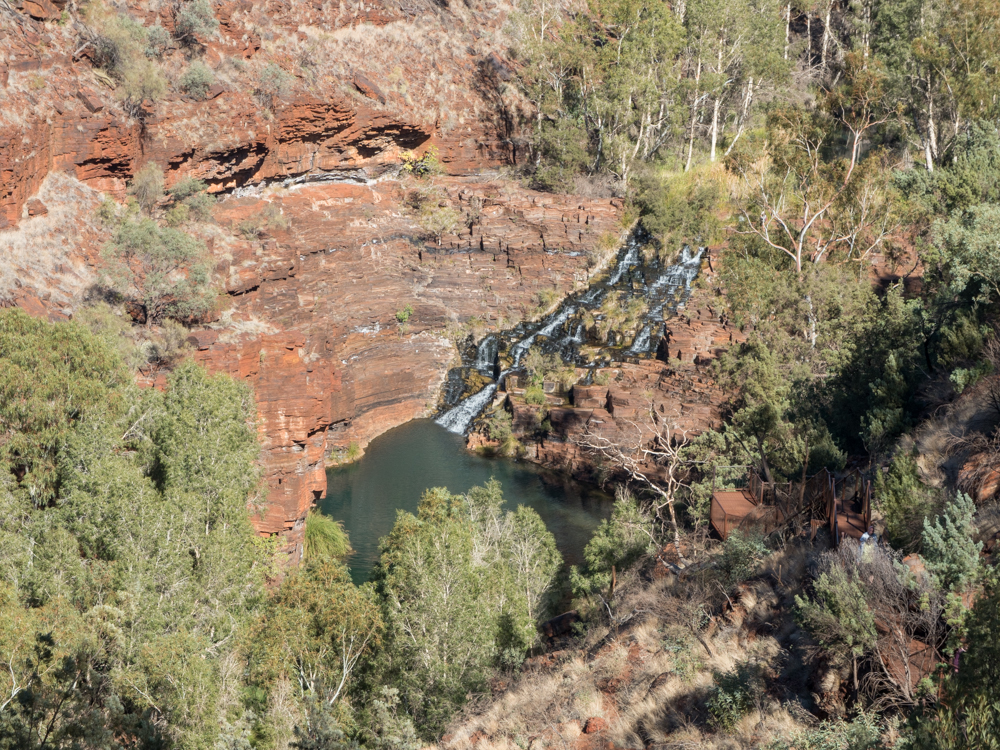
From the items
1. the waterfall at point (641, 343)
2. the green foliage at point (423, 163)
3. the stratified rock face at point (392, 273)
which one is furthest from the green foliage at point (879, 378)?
the green foliage at point (423, 163)

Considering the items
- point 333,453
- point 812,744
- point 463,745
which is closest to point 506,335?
point 333,453

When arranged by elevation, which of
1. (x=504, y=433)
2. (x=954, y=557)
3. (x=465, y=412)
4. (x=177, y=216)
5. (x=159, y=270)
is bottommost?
(x=465, y=412)

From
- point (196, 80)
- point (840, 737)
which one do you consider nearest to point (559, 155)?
point (196, 80)

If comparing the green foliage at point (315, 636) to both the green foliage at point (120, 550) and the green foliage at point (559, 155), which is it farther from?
the green foliage at point (559, 155)

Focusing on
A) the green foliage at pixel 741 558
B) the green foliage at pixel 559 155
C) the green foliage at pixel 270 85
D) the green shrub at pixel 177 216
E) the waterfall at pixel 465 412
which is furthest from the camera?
the green foliage at pixel 559 155

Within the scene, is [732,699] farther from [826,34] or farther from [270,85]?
[826,34]

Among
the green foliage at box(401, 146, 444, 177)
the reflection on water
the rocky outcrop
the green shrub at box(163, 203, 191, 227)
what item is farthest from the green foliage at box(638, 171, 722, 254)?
the green shrub at box(163, 203, 191, 227)
